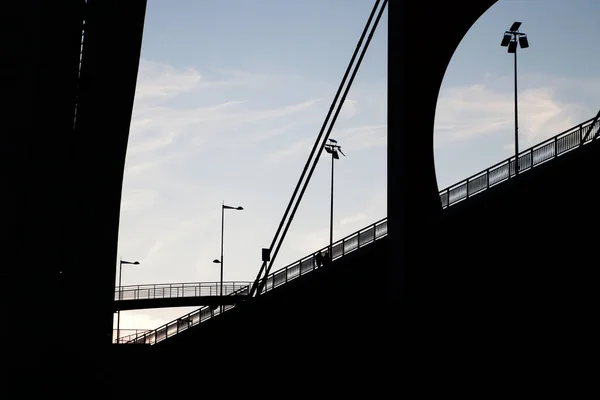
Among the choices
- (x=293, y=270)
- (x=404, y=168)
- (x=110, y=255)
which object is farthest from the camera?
(x=293, y=270)

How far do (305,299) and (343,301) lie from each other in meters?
2.09

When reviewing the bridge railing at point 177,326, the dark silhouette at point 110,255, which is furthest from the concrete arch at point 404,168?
the bridge railing at point 177,326

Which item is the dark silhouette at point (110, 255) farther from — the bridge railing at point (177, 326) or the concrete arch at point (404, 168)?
the bridge railing at point (177, 326)

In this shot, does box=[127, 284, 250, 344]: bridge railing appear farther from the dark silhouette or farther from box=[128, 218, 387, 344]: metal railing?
the dark silhouette

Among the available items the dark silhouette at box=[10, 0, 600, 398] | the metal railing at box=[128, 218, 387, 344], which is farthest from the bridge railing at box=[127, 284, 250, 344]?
the dark silhouette at box=[10, 0, 600, 398]

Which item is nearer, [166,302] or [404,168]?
[404,168]

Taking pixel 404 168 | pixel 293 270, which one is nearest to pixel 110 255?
pixel 404 168

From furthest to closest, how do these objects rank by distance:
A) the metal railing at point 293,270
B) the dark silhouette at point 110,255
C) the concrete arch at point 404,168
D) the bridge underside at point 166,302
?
1. the bridge underside at point 166,302
2. the metal railing at point 293,270
3. the concrete arch at point 404,168
4. the dark silhouette at point 110,255

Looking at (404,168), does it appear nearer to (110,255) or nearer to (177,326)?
(110,255)

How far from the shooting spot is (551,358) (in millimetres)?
15109

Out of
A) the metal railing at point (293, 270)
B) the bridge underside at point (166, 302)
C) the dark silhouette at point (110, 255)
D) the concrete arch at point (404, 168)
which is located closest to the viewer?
the dark silhouette at point (110, 255)

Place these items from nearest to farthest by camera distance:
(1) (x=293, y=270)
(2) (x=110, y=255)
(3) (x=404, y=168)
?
(3) (x=404, y=168) < (2) (x=110, y=255) < (1) (x=293, y=270)

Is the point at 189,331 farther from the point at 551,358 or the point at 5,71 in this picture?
the point at 5,71

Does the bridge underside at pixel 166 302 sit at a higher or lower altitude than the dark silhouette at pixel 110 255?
higher
